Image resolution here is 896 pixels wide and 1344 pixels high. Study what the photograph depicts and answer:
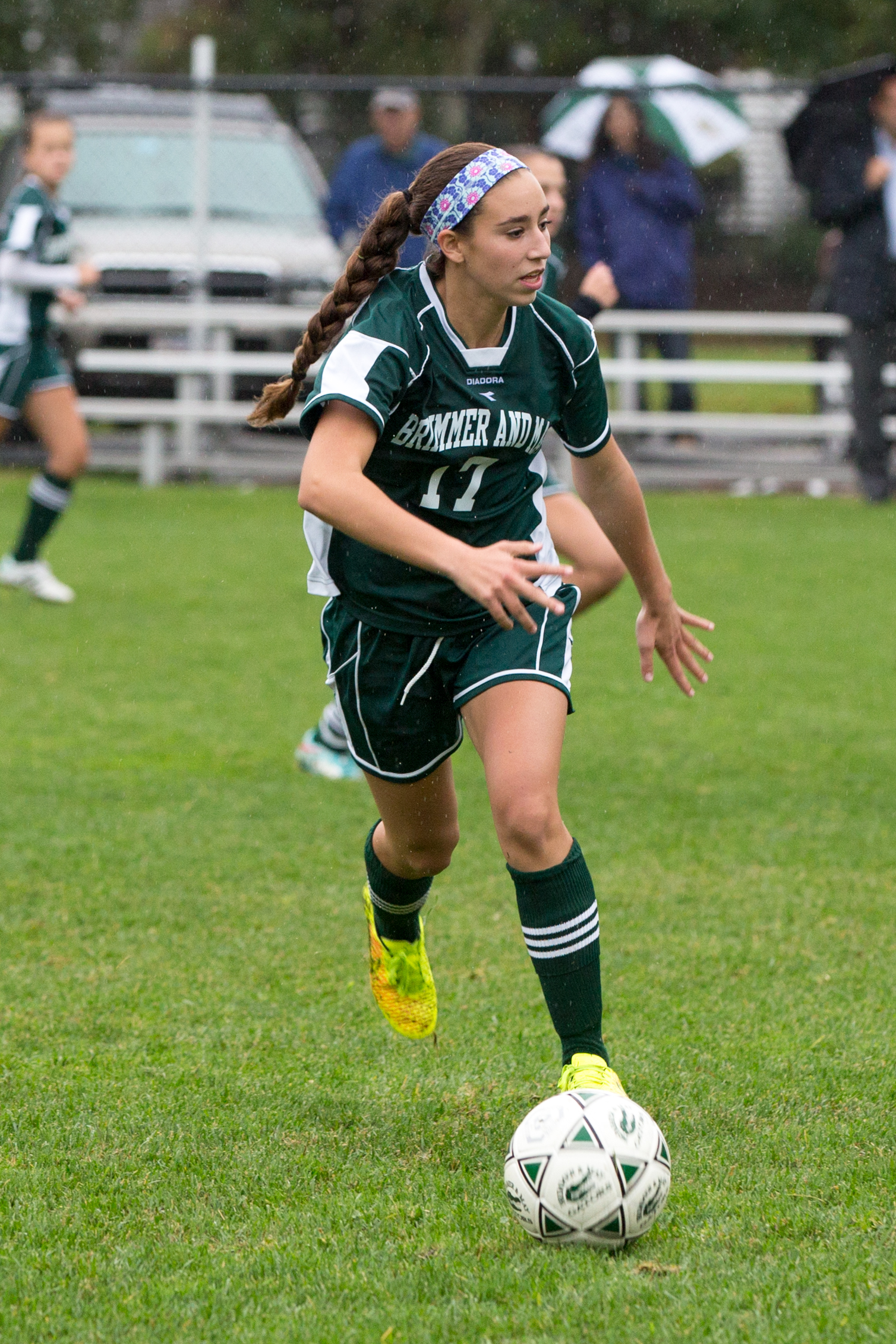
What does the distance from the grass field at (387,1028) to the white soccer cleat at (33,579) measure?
1.10 m

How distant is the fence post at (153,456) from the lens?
13516 mm

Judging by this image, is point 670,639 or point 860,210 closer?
point 670,639

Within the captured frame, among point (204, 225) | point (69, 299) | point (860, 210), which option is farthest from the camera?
point (204, 225)

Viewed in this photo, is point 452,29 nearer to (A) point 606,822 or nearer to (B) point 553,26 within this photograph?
(B) point 553,26

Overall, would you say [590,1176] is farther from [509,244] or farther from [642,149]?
[642,149]

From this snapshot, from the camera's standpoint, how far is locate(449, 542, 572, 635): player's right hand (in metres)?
2.81

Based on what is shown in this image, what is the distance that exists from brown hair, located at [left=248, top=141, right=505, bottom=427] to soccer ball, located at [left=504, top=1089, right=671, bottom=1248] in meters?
1.50

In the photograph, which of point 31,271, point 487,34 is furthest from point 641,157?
point 487,34

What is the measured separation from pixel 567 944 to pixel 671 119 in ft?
35.7

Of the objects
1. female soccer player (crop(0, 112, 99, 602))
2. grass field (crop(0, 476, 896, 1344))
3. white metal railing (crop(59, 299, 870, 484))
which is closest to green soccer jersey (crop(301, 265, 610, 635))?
grass field (crop(0, 476, 896, 1344))

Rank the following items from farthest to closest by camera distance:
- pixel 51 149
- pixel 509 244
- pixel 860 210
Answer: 1. pixel 860 210
2. pixel 51 149
3. pixel 509 244

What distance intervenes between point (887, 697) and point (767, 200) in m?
8.72

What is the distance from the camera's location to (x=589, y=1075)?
121 inches

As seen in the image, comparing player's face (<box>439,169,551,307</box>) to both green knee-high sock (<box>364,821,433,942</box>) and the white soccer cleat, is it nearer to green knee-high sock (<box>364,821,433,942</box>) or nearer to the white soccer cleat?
green knee-high sock (<box>364,821,433,942</box>)
